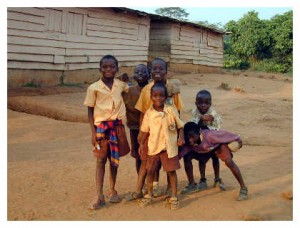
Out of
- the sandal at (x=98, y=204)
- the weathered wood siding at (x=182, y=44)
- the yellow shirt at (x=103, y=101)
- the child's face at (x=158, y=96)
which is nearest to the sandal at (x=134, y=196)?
the sandal at (x=98, y=204)

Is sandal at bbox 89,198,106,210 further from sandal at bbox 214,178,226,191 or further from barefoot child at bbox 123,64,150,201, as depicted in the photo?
sandal at bbox 214,178,226,191

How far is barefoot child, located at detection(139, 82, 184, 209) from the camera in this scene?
3584 millimetres

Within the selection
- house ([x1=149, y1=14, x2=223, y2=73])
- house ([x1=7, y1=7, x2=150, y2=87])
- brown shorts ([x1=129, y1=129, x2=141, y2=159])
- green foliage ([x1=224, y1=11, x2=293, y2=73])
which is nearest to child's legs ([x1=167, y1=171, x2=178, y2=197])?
brown shorts ([x1=129, y1=129, x2=141, y2=159])

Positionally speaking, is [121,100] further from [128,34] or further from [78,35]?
[128,34]

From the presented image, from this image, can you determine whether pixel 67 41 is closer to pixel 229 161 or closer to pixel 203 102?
pixel 203 102

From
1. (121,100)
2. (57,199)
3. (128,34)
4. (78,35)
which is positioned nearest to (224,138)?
(121,100)

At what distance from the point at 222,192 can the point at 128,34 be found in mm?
10371

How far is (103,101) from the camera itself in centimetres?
367

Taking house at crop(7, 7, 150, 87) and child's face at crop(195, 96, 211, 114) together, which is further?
house at crop(7, 7, 150, 87)

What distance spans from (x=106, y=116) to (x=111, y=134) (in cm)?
19

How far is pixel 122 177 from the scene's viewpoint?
466 centimetres

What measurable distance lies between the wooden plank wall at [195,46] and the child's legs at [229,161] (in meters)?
12.9

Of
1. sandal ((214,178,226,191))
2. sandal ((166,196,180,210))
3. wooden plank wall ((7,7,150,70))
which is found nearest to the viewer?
sandal ((166,196,180,210))

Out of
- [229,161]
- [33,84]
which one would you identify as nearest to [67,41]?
[33,84]
